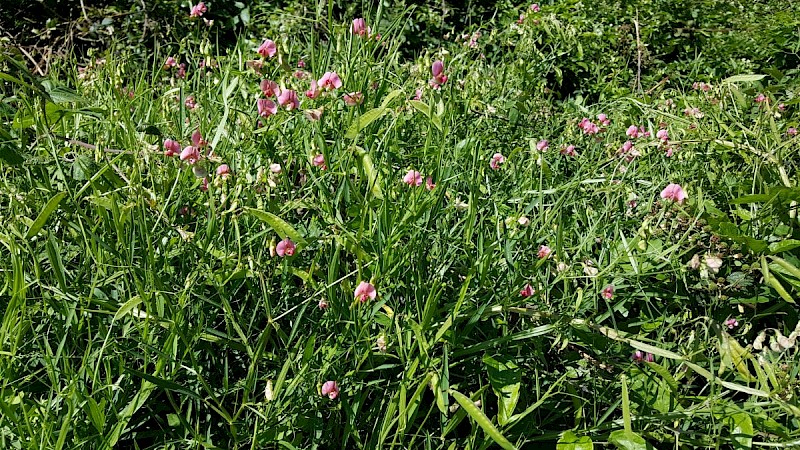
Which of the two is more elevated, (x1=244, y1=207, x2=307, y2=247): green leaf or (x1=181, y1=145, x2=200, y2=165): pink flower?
(x1=181, y1=145, x2=200, y2=165): pink flower

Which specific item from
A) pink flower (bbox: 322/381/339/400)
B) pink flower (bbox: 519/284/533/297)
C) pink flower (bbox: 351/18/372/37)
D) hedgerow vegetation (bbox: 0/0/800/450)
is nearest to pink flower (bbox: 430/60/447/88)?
hedgerow vegetation (bbox: 0/0/800/450)

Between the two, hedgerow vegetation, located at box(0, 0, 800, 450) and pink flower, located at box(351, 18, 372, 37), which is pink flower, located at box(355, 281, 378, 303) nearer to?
hedgerow vegetation, located at box(0, 0, 800, 450)

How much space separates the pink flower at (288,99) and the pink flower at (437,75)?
36 cm

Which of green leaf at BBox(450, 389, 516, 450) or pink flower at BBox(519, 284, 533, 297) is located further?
pink flower at BBox(519, 284, 533, 297)

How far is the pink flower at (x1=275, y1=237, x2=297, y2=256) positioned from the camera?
1478mm

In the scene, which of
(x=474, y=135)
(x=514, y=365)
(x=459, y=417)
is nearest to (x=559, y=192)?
(x=474, y=135)

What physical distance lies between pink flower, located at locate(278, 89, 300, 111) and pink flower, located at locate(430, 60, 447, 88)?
0.36 m

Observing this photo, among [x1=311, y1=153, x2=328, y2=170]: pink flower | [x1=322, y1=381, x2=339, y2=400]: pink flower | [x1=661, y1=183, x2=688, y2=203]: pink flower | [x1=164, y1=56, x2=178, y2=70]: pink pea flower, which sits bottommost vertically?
[x1=322, y1=381, x2=339, y2=400]: pink flower

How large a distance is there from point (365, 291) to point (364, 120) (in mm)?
401

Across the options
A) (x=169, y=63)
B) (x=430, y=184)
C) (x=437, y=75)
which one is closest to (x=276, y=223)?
(x=430, y=184)

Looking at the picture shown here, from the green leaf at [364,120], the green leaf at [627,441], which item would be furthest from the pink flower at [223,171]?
the green leaf at [627,441]

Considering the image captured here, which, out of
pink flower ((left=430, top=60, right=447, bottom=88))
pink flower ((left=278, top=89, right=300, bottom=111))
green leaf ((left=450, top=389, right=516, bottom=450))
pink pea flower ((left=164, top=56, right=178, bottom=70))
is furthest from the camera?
pink pea flower ((left=164, top=56, right=178, bottom=70))

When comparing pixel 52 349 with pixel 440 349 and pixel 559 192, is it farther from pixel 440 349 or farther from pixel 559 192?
pixel 559 192

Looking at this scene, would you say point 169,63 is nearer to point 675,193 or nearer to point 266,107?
point 266,107
